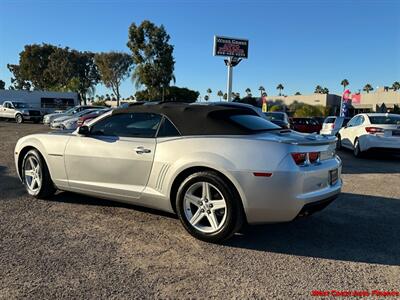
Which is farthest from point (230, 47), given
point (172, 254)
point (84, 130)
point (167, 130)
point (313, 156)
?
point (172, 254)

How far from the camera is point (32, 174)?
236 inches

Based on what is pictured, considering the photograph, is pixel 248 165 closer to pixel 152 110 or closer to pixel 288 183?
pixel 288 183

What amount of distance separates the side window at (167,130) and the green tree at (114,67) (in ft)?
191

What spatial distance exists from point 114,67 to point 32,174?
2276 inches

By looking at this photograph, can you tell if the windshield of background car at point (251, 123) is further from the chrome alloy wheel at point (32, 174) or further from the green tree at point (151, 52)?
the green tree at point (151, 52)

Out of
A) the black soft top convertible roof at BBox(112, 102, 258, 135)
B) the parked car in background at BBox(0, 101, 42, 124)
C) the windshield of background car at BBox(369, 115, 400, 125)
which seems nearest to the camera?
the black soft top convertible roof at BBox(112, 102, 258, 135)

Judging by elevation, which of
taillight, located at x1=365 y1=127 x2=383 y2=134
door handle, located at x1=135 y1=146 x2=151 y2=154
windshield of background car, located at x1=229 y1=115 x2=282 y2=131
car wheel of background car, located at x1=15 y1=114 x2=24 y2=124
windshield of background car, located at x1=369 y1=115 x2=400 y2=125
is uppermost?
windshield of background car, located at x1=229 y1=115 x2=282 y2=131

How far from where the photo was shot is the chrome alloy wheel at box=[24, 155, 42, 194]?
19.3 ft

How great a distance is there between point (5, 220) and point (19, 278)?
1.81 meters

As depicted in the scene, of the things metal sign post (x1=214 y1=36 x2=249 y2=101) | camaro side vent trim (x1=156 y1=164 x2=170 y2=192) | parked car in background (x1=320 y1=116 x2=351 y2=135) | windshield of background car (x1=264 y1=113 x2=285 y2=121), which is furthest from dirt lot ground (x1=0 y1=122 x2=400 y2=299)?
metal sign post (x1=214 y1=36 x2=249 y2=101)

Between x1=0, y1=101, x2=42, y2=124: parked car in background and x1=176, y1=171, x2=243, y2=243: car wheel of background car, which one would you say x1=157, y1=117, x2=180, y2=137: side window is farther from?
x1=0, y1=101, x2=42, y2=124: parked car in background

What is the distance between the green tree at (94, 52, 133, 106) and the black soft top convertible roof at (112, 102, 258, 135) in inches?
2282

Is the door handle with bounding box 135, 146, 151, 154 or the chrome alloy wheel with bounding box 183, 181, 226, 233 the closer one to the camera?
the chrome alloy wheel with bounding box 183, 181, 226, 233

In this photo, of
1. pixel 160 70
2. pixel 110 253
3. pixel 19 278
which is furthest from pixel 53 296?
pixel 160 70
